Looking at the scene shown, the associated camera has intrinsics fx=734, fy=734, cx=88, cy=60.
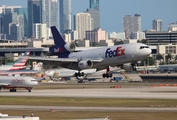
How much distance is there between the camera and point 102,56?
4222 inches

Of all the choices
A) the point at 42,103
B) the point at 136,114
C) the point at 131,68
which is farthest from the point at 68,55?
the point at 136,114

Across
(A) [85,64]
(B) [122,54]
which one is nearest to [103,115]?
(B) [122,54]

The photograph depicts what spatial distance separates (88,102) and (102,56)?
66.3 feet

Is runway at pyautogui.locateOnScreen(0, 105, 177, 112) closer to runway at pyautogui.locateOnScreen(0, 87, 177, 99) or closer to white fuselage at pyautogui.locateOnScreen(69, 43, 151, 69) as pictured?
runway at pyautogui.locateOnScreen(0, 87, 177, 99)

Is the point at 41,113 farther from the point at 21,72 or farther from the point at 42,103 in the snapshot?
the point at 21,72

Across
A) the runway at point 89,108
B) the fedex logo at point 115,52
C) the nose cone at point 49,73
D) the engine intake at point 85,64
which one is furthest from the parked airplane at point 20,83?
the nose cone at point 49,73

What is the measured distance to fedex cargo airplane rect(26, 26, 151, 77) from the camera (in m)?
105

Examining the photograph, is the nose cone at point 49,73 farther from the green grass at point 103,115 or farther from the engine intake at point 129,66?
the green grass at point 103,115

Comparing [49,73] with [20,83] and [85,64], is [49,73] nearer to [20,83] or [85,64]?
→ [20,83]

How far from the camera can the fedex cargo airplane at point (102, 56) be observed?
4131 inches

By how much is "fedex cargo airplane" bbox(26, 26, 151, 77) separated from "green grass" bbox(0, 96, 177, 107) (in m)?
13.3

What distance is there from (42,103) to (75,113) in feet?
51.1

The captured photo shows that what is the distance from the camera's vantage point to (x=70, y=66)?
11256 cm

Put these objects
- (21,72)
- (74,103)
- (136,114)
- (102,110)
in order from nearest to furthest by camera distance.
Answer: (136,114) < (102,110) < (74,103) < (21,72)
